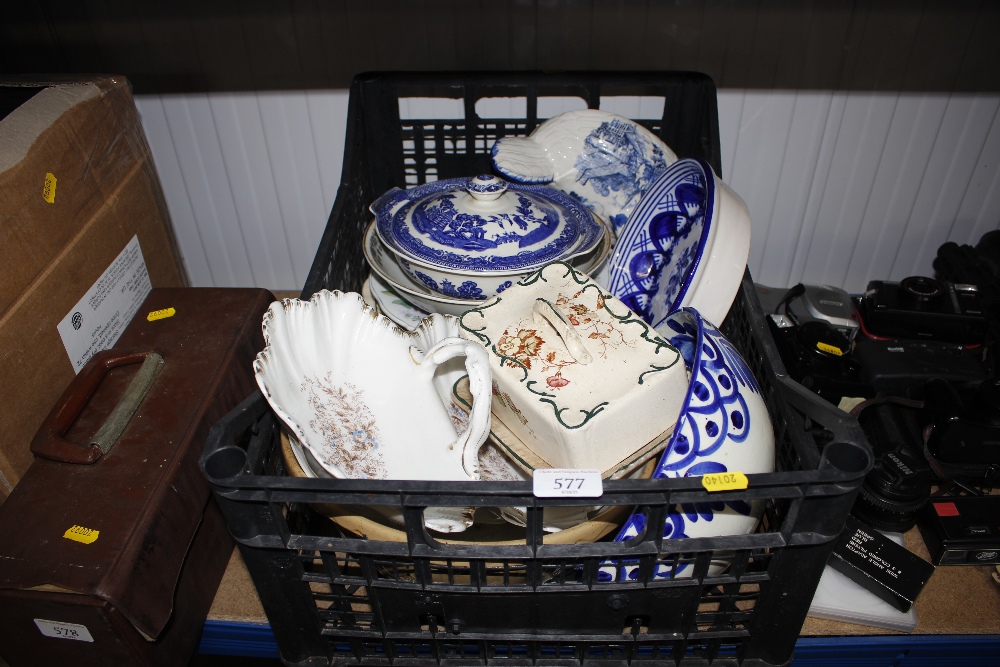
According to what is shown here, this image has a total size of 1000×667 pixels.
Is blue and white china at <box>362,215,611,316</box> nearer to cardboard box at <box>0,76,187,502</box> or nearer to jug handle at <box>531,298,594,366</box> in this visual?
jug handle at <box>531,298,594,366</box>

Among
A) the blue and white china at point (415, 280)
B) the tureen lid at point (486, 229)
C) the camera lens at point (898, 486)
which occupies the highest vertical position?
the tureen lid at point (486, 229)

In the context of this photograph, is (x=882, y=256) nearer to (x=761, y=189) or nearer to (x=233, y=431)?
(x=761, y=189)

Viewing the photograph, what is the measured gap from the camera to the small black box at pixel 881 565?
73cm

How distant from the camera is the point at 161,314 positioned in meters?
0.84

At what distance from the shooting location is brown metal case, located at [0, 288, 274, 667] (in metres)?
0.58

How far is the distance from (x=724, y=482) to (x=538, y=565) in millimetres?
154

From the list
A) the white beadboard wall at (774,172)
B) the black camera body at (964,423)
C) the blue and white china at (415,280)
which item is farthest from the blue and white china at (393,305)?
the black camera body at (964,423)

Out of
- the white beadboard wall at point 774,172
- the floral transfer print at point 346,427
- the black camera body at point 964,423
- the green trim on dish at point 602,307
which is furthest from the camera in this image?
the white beadboard wall at point 774,172

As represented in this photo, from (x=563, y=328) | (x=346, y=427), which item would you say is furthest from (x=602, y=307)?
(x=346, y=427)

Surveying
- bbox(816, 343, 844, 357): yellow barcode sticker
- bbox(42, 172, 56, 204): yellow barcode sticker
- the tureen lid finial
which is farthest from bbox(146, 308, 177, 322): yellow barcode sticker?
bbox(816, 343, 844, 357): yellow barcode sticker

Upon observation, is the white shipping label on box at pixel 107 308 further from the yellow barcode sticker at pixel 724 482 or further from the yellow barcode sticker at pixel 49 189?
the yellow barcode sticker at pixel 724 482

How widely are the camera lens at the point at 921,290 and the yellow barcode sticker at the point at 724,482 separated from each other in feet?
2.05

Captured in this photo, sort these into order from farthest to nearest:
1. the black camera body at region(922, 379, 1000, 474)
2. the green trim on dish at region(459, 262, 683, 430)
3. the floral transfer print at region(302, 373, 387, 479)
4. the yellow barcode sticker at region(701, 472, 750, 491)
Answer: the black camera body at region(922, 379, 1000, 474), the floral transfer print at region(302, 373, 387, 479), the green trim on dish at region(459, 262, 683, 430), the yellow barcode sticker at region(701, 472, 750, 491)

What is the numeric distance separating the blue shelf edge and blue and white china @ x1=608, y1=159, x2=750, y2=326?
358mm
